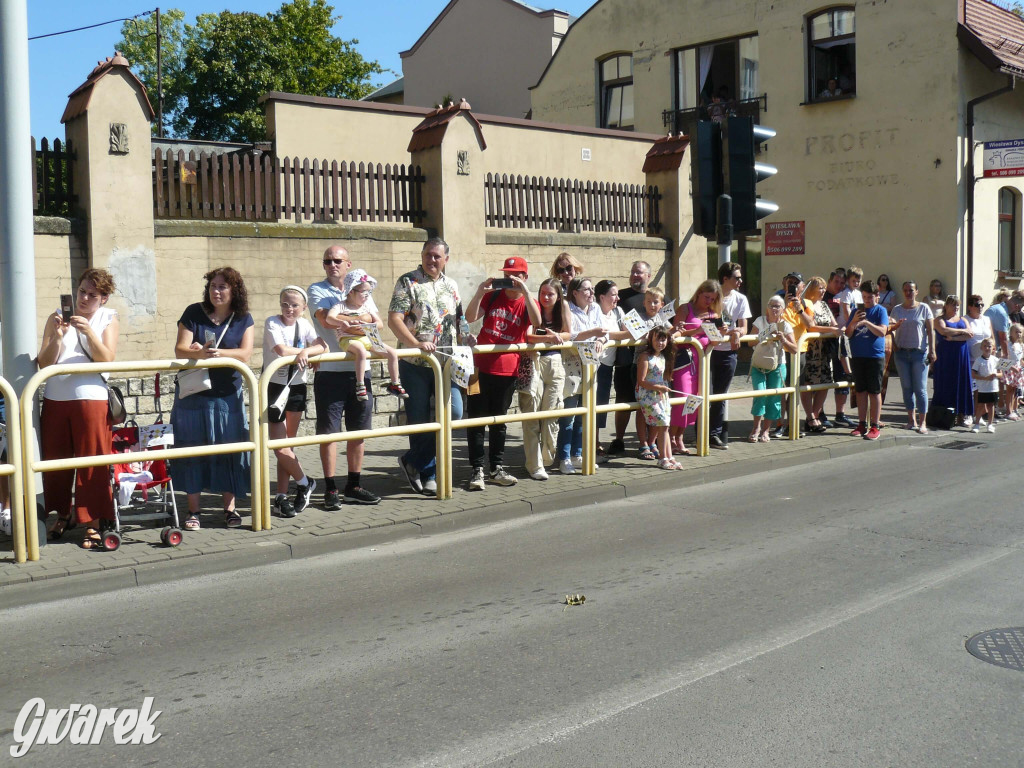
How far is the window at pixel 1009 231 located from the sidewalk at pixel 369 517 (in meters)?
13.1

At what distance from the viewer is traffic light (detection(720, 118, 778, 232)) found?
430 inches

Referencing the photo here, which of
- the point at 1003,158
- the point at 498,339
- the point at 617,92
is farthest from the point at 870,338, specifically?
the point at 617,92

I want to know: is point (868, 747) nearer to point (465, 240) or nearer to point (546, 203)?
point (465, 240)

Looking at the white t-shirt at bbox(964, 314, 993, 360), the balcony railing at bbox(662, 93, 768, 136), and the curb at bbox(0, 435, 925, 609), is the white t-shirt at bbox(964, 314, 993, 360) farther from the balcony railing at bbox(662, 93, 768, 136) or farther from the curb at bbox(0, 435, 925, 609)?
the balcony railing at bbox(662, 93, 768, 136)

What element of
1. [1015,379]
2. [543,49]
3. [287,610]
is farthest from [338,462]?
[543,49]

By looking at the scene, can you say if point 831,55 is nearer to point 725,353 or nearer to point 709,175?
point 709,175

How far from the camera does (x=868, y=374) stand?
12.3 m

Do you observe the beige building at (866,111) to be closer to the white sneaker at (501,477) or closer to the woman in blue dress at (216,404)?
the white sneaker at (501,477)

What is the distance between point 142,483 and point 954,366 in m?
10.3

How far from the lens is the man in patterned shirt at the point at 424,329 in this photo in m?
8.44

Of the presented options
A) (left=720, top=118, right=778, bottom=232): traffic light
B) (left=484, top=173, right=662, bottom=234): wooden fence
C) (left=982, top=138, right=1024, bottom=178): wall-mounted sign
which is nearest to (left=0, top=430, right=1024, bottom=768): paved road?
(left=720, top=118, right=778, bottom=232): traffic light

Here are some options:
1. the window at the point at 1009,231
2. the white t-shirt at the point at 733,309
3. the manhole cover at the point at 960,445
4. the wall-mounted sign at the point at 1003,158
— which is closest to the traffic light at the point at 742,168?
the white t-shirt at the point at 733,309

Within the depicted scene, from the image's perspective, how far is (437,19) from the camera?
3725 cm

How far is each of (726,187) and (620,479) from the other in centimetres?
373
